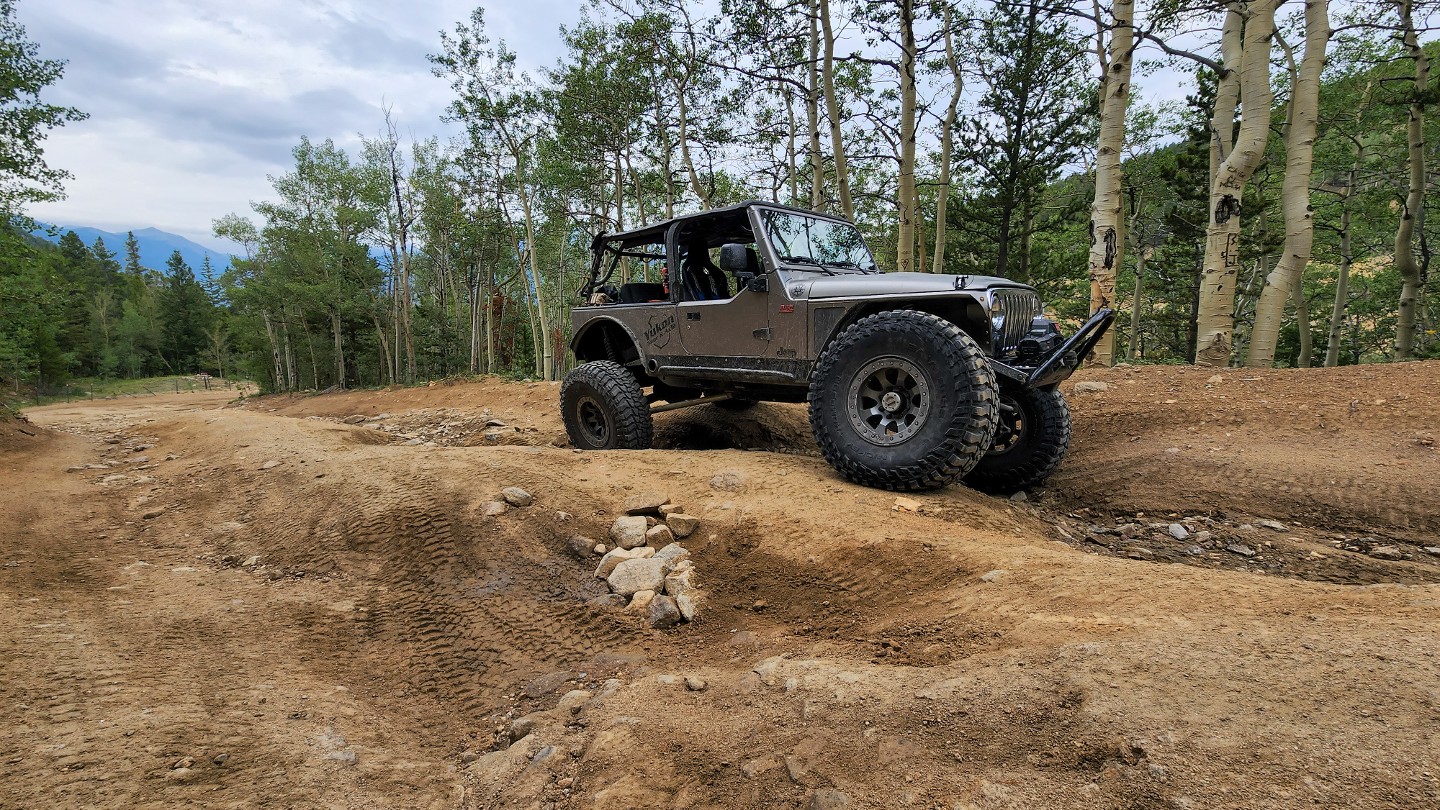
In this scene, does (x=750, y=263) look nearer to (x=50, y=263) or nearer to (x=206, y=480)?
(x=206, y=480)

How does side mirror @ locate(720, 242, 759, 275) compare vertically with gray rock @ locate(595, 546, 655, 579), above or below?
above

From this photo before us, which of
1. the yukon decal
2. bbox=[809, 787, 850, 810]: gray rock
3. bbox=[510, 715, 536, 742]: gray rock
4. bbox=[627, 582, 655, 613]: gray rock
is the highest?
the yukon decal

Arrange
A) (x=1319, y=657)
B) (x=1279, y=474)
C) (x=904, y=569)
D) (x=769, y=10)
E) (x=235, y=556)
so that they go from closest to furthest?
1. (x=1319, y=657)
2. (x=904, y=569)
3. (x=235, y=556)
4. (x=1279, y=474)
5. (x=769, y=10)

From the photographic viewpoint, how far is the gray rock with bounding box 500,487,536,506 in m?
3.63

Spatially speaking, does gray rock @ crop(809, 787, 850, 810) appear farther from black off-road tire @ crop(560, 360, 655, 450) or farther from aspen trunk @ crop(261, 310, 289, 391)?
aspen trunk @ crop(261, 310, 289, 391)

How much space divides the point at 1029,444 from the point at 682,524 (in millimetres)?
2812

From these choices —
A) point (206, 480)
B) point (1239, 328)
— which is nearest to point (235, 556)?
point (206, 480)

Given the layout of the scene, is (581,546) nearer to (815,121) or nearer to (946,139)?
(815,121)

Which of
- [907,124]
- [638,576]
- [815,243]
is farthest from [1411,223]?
[638,576]

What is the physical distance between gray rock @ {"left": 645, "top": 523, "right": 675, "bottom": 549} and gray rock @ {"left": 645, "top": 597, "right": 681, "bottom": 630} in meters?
0.61

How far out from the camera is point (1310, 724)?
124 cm

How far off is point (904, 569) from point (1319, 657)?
136 centimetres

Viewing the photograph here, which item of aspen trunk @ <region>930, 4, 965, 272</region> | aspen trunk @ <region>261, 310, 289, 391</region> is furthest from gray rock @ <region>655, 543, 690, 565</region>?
aspen trunk @ <region>261, 310, 289, 391</region>

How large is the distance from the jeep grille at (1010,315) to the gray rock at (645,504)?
237cm
